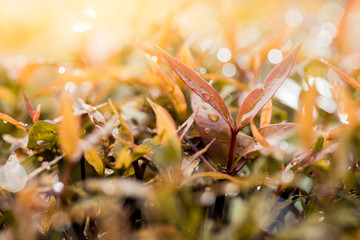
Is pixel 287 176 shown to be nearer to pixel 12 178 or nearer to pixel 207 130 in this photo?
pixel 207 130

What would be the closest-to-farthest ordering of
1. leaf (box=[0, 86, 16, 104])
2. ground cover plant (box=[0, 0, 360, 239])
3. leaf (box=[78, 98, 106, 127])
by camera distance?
ground cover plant (box=[0, 0, 360, 239]) → leaf (box=[78, 98, 106, 127]) → leaf (box=[0, 86, 16, 104])

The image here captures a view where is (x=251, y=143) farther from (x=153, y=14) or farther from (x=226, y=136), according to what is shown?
(x=153, y=14)

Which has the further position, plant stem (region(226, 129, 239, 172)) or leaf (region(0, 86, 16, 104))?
leaf (region(0, 86, 16, 104))

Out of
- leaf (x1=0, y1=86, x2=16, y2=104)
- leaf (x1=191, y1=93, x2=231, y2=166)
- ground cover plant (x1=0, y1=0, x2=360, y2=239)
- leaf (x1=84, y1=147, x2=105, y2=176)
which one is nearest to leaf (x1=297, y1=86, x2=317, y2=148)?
ground cover plant (x1=0, y1=0, x2=360, y2=239)

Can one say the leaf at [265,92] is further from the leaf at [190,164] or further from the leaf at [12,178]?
the leaf at [12,178]

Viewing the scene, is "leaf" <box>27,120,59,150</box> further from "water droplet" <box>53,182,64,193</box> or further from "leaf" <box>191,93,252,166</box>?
"leaf" <box>191,93,252,166</box>

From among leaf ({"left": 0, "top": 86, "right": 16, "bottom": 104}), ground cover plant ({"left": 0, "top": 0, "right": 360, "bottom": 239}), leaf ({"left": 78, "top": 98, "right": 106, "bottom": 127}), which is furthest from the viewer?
leaf ({"left": 0, "top": 86, "right": 16, "bottom": 104})

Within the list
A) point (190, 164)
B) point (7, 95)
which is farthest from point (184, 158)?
point (7, 95)
